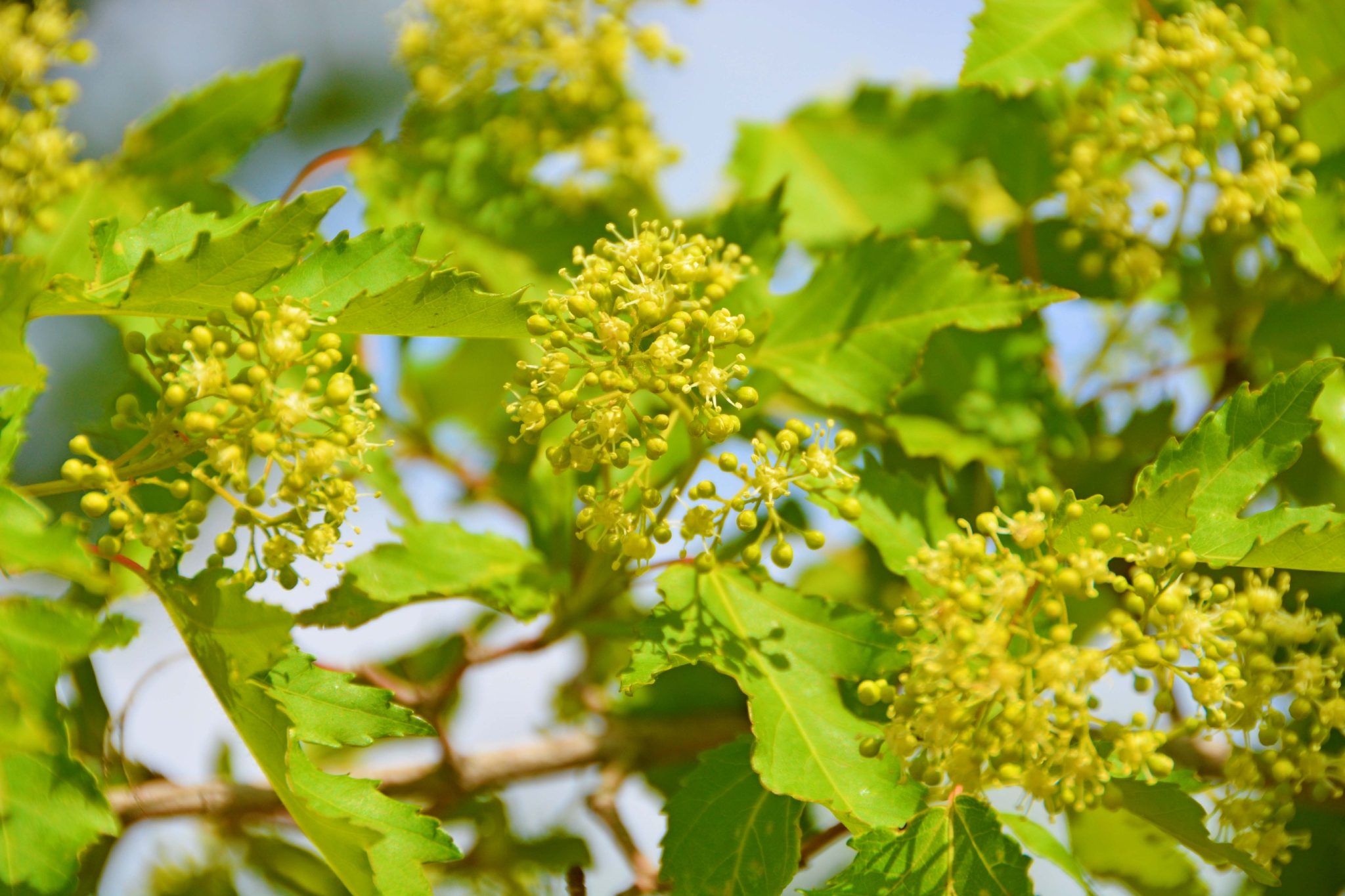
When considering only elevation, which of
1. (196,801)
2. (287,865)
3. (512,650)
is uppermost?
(512,650)

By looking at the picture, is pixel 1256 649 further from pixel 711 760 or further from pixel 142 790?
pixel 142 790

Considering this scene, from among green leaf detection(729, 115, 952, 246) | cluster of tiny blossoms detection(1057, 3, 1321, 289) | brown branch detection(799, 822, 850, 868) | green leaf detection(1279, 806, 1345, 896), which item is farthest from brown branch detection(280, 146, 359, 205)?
green leaf detection(1279, 806, 1345, 896)

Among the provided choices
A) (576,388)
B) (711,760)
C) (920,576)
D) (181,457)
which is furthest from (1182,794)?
(181,457)

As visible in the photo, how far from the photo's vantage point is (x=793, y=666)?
3.21 feet

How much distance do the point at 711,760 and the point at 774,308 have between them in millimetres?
502

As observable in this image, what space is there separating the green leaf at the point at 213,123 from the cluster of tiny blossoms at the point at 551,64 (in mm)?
209

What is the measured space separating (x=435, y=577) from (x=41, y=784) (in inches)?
15.3

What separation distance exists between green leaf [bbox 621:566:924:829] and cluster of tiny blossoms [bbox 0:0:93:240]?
A: 97 cm

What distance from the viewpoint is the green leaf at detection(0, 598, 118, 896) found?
2.50 ft

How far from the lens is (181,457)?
87 cm

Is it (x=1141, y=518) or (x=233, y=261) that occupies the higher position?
(x=233, y=261)

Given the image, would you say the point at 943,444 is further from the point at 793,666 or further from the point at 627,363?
the point at 627,363

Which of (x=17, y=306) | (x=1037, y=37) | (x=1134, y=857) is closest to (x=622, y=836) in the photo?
(x=1134, y=857)

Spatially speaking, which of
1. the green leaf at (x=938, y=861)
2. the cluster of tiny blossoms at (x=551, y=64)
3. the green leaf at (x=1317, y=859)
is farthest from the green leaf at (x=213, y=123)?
the green leaf at (x=1317, y=859)
